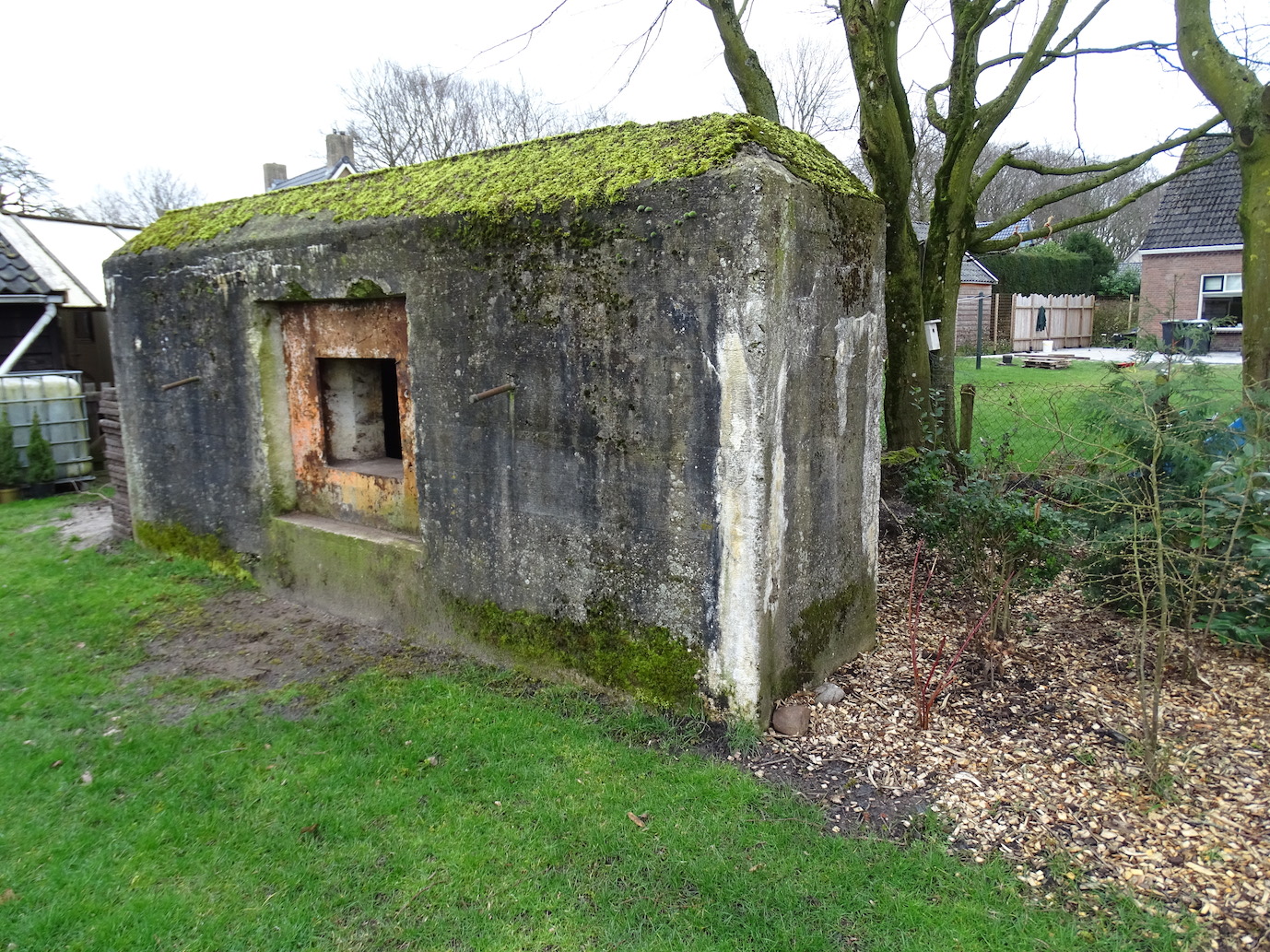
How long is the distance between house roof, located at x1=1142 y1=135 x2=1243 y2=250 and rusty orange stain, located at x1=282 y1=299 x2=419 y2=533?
86.7 feet

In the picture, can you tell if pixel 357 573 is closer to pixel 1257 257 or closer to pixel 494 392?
pixel 494 392

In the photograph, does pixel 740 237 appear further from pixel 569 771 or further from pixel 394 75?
pixel 394 75


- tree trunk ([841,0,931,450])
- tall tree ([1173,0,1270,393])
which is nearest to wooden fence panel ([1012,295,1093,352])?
tall tree ([1173,0,1270,393])

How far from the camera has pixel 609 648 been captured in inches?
168

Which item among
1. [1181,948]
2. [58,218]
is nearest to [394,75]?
[58,218]

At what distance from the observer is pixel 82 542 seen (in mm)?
7949

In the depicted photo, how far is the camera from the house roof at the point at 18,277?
10.8m

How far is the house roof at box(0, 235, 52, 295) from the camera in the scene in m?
10.8

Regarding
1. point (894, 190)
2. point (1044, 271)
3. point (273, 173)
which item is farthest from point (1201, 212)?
point (273, 173)

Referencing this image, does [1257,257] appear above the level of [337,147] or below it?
below

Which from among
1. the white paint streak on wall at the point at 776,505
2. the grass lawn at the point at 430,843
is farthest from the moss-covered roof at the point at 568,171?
the grass lawn at the point at 430,843

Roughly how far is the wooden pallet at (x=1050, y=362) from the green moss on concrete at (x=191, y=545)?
17143 millimetres

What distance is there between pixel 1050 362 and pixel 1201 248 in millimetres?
10907

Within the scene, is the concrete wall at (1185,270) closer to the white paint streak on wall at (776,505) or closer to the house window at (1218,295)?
the house window at (1218,295)
